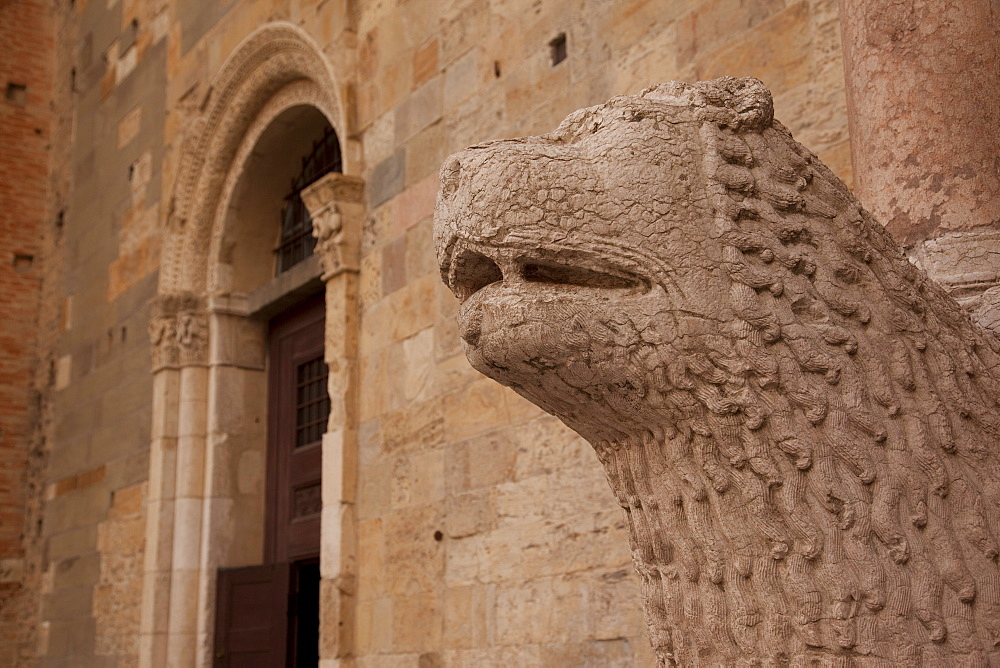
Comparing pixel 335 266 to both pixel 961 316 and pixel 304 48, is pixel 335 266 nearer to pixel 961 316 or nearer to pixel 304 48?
pixel 304 48

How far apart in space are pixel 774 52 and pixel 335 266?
2.87 m

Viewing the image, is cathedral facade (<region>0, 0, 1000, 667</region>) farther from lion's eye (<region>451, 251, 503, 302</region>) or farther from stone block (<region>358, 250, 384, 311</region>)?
lion's eye (<region>451, 251, 503, 302</region>)

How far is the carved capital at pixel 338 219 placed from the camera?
5770mm

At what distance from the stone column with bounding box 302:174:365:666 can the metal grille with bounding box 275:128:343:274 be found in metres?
1.13

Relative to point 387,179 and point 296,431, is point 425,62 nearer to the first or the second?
point 387,179

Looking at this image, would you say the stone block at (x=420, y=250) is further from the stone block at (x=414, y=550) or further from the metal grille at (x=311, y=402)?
the metal grille at (x=311, y=402)

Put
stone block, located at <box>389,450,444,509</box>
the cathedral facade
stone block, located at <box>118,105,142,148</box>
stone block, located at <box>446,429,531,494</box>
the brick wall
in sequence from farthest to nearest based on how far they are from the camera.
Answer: the brick wall < stone block, located at <box>118,105,142,148</box> < stone block, located at <box>389,450,444,509</box> < stone block, located at <box>446,429,531,494</box> < the cathedral facade

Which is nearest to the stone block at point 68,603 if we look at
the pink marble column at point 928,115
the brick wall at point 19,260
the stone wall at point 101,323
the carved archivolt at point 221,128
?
the stone wall at point 101,323

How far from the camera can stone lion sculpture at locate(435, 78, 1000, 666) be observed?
1.47 meters

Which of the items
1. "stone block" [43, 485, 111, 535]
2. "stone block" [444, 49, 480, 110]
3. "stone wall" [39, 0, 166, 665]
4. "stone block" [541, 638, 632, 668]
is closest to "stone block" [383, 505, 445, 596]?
"stone block" [541, 638, 632, 668]

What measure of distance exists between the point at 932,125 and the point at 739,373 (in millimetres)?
1221

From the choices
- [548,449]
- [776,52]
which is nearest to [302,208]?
[548,449]

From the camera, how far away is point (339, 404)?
5625mm

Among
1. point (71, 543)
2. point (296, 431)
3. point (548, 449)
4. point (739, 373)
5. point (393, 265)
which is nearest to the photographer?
point (739, 373)
